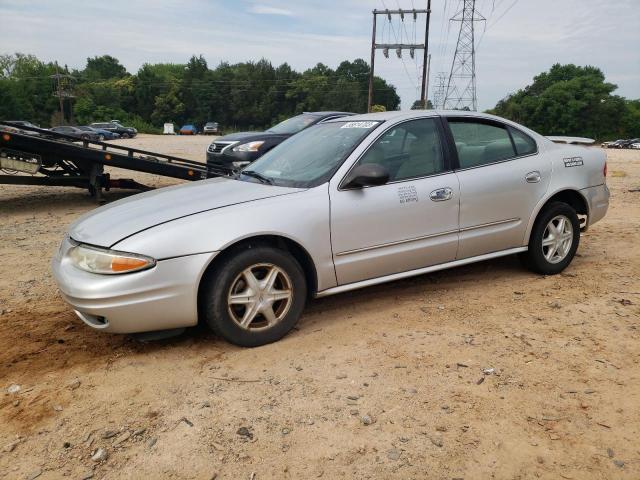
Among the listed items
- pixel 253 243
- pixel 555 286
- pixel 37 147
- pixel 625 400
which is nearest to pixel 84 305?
pixel 253 243

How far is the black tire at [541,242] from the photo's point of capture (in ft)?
14.8

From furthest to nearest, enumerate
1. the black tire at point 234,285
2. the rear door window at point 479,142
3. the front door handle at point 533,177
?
the front door handle at point 533,177 < the rear door window at point 479,142 < the black tire at point 234,285

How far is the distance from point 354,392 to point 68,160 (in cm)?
749

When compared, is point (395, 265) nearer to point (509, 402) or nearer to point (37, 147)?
point (509, 402)

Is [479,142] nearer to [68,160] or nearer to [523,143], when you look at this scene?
[523,143]

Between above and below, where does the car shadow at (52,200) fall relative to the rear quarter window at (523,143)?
below

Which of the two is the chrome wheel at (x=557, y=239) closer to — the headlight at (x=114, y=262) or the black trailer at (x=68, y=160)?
the headlight at (x=114, y=262)

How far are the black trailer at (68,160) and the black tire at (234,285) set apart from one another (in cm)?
584

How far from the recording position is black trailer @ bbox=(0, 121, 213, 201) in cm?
777

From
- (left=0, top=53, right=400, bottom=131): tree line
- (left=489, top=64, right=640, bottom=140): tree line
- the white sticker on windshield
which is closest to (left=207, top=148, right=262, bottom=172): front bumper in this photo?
the white sticker on windshield

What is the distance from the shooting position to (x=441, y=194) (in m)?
3.91

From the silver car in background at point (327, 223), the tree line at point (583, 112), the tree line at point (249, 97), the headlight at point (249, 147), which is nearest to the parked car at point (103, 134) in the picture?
the tree line at point (249, 97)

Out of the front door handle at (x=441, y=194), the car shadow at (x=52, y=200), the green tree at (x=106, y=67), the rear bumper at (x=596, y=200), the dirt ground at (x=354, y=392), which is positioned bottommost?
the dirt ground at (x=354, y=392)

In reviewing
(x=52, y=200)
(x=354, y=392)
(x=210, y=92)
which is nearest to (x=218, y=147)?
(x=52, y=200)
